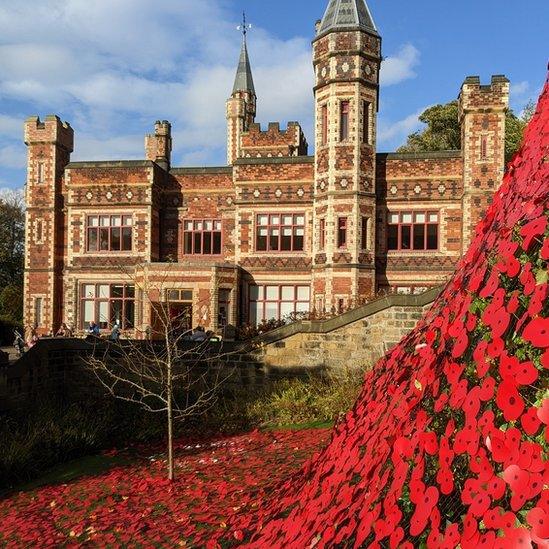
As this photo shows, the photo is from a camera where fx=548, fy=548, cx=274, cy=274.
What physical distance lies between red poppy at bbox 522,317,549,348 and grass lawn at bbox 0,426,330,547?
13.1 feet

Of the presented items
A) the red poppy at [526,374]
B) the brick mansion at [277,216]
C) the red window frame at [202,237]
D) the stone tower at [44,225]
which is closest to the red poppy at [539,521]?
the red poppy at [526,374]

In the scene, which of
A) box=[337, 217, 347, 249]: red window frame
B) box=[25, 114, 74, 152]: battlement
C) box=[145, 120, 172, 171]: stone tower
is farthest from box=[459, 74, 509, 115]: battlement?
box=[25, 114, 74, 152]: battlement

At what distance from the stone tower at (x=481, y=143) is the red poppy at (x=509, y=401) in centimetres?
2129

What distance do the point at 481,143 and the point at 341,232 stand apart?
22.4ft

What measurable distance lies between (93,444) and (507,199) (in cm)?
1022

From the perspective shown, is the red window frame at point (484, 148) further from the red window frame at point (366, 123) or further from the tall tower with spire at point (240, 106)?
the tall tower with spire at point (240, 106)

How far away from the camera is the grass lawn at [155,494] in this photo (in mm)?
6659

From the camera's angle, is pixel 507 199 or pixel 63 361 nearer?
pixel 507 199

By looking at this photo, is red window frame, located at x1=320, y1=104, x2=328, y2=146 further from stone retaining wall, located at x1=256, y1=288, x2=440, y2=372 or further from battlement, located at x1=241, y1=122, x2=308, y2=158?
stone retaining wall, located at x1=256, y1=288, x2=440, y2=372

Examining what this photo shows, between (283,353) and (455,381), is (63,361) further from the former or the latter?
(455,381)

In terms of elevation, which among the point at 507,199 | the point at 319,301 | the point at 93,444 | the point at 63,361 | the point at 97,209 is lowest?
the point at 93,444

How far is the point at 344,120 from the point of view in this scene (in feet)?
74.9

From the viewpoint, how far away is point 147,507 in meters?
7.72

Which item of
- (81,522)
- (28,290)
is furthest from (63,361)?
(28,290)
